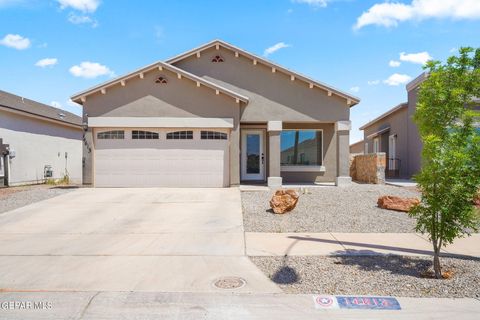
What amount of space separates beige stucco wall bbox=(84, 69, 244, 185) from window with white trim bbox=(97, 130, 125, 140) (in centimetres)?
47

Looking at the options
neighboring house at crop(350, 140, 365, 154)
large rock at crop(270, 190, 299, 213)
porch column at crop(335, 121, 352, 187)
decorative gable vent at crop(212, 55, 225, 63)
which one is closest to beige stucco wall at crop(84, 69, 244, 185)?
decorative gable vent at crop(212, 55, 225, 63)

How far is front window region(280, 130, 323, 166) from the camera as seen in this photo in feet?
57.9

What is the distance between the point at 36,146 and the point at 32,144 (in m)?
0.39

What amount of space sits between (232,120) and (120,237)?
26.8 feet

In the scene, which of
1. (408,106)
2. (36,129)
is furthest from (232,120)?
(36,129)

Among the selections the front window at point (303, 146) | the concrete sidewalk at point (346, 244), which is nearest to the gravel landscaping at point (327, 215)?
the concrete sidewalk at point (346, 244)

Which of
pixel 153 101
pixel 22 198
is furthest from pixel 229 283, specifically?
pixel 153 101

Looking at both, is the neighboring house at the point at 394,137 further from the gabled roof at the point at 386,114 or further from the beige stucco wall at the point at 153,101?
the beige stucco wall at the point at 153,101

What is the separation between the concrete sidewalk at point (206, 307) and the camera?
14.0 feet

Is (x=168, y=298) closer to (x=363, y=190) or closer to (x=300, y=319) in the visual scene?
(x=300, y=319)

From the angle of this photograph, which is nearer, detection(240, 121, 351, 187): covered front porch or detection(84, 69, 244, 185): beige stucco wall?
detection(84, 69, 244, 185): beige stucco wall

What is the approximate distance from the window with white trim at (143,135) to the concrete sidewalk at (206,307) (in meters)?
10.5

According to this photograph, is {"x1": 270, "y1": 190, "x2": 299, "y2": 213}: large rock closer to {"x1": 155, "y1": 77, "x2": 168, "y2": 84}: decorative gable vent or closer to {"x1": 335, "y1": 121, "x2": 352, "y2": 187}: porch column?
{"x1": 335, "y1": 121, "x2": 352, "y2": 187}: porch column

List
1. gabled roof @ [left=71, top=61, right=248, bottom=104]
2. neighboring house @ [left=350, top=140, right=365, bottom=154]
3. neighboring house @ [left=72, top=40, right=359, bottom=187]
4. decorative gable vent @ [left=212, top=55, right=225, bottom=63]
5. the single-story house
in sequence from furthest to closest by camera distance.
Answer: neighboring house @ [left=350, top=140, right=365, bottom=154] < the single-story house < decorative gable vent @ [left=212, top=55, right=225, bottom=63] < neighboring house @ [left=72, top=40, right=359, bottom=187] < gabled roof @ [left=71, top=61, right=248, bottom=104]
